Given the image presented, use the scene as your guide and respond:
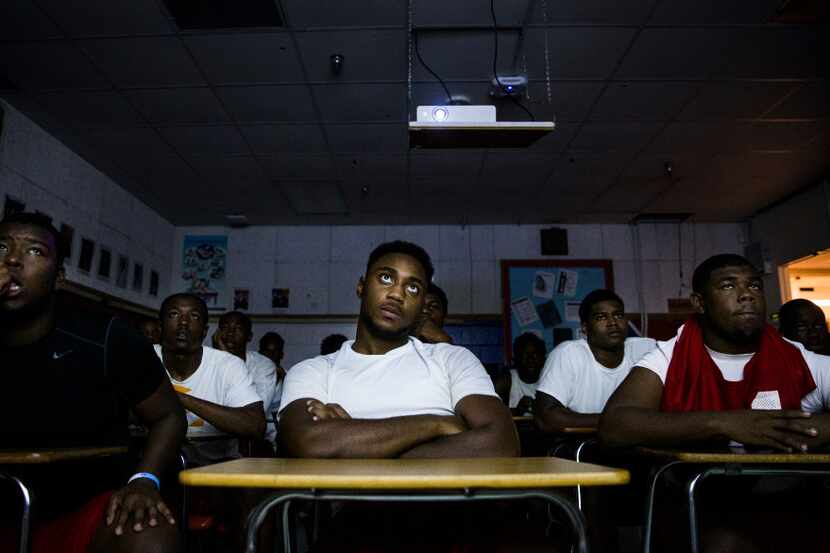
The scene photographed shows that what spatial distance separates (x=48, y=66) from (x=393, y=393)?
3.83 metres

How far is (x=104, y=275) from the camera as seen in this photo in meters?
5.89

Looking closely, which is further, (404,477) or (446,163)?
(446,163)

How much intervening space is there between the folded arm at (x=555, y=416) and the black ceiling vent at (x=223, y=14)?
268cm

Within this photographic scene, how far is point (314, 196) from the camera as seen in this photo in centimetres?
651

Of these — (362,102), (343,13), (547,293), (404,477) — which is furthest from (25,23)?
(547,293)

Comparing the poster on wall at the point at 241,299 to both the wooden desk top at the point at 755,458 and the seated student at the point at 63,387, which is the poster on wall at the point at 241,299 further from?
the wooden desk top at the point at 755,458

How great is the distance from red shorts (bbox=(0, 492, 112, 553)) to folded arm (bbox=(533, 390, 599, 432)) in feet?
6.01

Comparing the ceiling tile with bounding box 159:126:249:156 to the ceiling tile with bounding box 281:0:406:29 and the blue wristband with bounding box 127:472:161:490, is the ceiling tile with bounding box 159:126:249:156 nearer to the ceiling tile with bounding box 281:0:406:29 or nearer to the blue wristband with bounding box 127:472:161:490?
the ceiling tile with bounding box 281:0:406:29

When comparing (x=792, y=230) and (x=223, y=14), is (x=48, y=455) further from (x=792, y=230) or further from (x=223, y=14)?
(x=792, y=230)

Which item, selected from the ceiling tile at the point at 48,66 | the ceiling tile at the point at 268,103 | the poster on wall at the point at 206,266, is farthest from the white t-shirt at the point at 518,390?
the poster on wall at the point at 206,266

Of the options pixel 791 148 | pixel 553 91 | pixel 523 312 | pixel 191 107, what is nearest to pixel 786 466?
pixel 553 91

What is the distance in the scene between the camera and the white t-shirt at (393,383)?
1654 millimetres

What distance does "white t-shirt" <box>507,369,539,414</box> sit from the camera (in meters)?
4.67

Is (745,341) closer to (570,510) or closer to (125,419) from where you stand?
(570,510)
